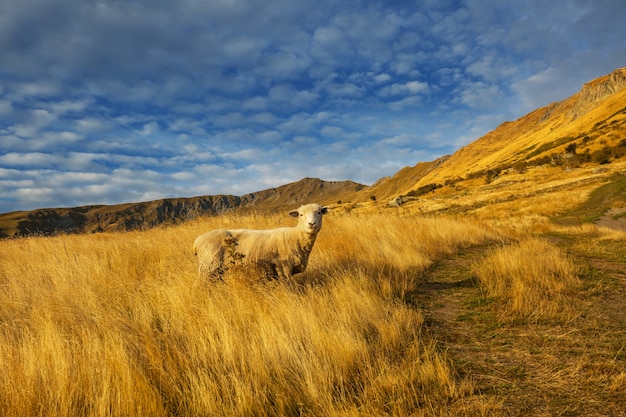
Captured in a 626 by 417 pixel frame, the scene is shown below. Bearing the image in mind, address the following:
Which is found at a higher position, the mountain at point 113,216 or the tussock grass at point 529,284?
the mountain at point 113,216

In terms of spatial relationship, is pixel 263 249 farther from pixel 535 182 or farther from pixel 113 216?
pixel 113 216

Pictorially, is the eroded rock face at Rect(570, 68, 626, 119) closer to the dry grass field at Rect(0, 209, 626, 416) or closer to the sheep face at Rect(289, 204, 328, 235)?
the dry grass field at Rect(0, 209, 626, 416)

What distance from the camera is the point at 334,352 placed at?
3271mm

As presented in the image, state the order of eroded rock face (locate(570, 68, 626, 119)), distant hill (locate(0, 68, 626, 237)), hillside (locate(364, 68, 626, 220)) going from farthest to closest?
eroded rock face (locate(570, 68, 626, 119)) < hillside (locate(364, 68, 626, 220)) < distant hill (locate(0, 68, 626, 237))

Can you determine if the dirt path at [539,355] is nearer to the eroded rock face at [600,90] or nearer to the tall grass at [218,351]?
the tall grass at [218,351]

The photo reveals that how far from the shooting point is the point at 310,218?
19.3ft

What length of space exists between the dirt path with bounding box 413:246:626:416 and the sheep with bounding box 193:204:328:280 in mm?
2286

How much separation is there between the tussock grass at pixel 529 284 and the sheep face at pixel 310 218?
3.29 metres

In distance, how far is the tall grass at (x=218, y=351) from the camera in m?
A: 2.67

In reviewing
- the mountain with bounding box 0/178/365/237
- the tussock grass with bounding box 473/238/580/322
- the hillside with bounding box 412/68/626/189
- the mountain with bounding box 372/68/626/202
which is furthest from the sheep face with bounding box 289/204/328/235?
the hillside with bounding box 412/68/626/189

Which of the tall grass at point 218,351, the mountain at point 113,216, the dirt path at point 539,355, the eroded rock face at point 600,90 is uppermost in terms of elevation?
the eroded rock face at point 600,90

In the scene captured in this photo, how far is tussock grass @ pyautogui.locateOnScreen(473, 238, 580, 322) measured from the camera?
4531 mm

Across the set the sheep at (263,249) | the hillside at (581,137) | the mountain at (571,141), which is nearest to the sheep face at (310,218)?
the sheep at (263,249)

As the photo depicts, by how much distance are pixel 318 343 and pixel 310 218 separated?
277 centimetres
